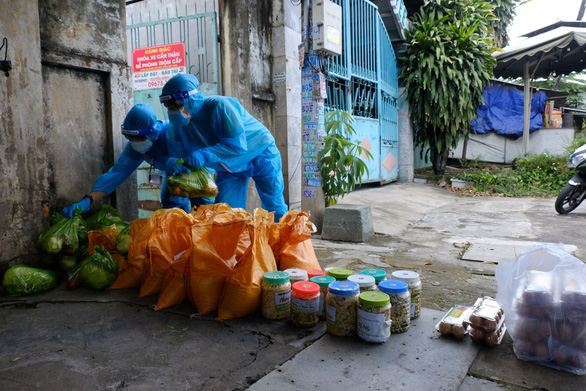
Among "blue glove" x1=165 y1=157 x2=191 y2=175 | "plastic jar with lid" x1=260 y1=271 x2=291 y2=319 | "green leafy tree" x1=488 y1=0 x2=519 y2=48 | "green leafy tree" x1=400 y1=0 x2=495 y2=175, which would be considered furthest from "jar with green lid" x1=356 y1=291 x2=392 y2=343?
"green leafy tree" x1=488 y1=0 x2=519 y2=48

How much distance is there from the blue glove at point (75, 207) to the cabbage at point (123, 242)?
398mm

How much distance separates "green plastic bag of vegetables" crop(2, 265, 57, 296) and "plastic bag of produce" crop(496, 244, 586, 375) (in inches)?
107

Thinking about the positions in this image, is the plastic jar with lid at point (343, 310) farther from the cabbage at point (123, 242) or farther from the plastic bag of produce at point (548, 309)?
the cabbage at point (123, 242)

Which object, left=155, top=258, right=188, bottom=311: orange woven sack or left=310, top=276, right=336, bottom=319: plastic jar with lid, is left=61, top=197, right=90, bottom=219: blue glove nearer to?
left=155, top=258, right=188, bottom=311: orange woven sack

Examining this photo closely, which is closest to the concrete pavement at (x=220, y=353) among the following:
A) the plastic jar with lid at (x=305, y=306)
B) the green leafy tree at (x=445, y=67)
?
the plastic jar with lid at (x=305, y=306)

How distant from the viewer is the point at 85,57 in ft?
10.7

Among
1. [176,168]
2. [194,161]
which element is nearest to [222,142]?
[194,161]

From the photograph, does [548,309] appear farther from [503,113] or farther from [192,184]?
[503,113]

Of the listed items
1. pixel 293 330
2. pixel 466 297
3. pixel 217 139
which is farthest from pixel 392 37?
pixel 293 330

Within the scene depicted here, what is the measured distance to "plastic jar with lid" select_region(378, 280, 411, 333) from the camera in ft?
6.98

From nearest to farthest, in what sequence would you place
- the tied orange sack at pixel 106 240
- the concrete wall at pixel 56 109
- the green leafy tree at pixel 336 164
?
the concrete wall at pixel 56 109 → the tied orange sack at pixel 106 240 → the green leafy tree at pixel 336 164

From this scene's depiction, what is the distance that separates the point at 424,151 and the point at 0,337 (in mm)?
10392

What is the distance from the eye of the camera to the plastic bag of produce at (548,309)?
5.83 feet

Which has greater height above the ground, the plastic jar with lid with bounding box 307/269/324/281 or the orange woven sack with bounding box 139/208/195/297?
the orange woven sack with bounding box 139/208/195/297
